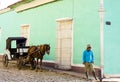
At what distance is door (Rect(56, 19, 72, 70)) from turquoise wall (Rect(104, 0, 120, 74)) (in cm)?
299

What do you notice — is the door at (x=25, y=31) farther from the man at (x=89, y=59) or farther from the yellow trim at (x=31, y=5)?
the man at (x=89, y=59)

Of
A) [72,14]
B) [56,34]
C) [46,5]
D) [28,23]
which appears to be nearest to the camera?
[72,14]

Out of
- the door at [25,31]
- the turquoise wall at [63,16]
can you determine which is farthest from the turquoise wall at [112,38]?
the door at [25,31]

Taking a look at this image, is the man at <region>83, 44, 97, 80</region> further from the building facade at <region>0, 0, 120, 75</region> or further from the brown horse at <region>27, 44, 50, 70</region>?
the brown horse at <region>27, 44, 50, 70</region>

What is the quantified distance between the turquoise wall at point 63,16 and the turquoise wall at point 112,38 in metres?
0.47

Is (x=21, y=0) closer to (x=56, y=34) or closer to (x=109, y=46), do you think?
(x=56, y=34)

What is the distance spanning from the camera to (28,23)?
2339 cm

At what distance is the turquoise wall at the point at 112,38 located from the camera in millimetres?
16016

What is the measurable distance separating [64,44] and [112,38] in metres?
3.76

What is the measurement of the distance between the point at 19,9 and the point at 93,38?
1022cm

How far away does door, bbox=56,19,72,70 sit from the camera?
61.2 feet

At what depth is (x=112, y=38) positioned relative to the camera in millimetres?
16328

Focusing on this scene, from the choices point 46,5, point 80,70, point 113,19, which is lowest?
point 80,70

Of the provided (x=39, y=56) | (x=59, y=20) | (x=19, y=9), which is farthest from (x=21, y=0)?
(x=39, y=56)
